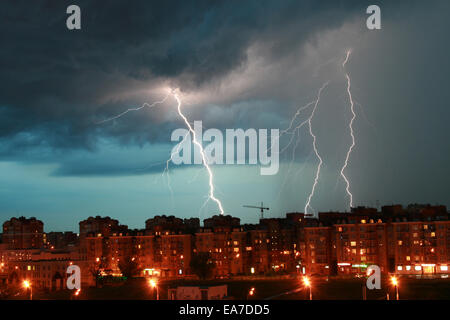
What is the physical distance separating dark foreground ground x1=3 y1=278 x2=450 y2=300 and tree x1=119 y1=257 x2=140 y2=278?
10.1 metres

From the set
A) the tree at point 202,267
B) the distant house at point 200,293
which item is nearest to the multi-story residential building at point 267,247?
the tree at point 202,267

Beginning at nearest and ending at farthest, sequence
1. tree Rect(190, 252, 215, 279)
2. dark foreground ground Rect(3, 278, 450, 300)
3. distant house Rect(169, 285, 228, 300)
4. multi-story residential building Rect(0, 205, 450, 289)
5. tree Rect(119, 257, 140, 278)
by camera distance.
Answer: distant house Rect(169, 285, 228, 300)
dark foreground ground Rect(3, 278, 450, 300)
multi-story residential building Rect(0, 205, 450, 289)
tree Rect(190, 252, 215, 279)
tree Rect(119, 257, 140, 278)

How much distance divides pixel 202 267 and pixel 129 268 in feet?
37.6

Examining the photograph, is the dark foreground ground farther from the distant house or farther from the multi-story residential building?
the multi-story residential building

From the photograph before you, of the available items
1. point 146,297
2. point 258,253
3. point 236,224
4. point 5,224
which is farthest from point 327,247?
point 5,224

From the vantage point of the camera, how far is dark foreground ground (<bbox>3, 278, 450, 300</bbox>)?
46519 millimetres

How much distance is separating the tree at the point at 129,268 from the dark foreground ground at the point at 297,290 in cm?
1007

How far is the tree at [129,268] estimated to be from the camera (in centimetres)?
7450

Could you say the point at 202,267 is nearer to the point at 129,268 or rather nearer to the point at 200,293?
the point at 129,268

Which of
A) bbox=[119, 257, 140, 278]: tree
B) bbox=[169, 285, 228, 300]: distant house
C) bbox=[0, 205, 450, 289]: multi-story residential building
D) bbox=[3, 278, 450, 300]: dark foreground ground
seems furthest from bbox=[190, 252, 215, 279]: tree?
bbox=[169, 285, 228, 300]: distant house

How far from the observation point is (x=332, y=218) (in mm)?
74500

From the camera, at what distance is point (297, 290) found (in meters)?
50.7

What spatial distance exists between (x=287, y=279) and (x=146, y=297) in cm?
1494
